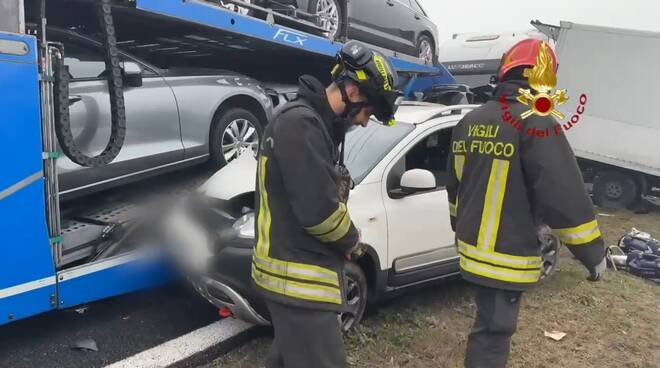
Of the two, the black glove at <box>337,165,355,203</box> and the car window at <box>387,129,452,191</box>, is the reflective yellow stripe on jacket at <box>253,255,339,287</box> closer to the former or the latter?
the black glove at <box>337,165,355,203</box>

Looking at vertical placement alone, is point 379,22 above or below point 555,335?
above

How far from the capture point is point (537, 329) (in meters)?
3.98

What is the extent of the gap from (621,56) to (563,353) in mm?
6313

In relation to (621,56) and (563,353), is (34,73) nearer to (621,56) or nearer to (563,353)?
(563,353)


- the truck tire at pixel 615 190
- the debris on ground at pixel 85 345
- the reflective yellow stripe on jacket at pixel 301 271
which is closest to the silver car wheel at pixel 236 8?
the debris on ground at pixel 85 345

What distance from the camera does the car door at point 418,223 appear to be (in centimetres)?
382

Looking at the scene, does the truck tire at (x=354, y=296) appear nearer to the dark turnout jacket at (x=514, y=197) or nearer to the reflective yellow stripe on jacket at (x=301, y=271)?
the dark turnout jacket at (x=514, y=197)

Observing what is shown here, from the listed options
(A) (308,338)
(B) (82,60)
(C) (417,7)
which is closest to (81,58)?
(B) (82,60)

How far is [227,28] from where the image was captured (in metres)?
4.26

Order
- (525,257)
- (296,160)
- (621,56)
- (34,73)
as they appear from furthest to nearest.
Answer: (621,56) < (34,73) < (525,257) < (296,160)

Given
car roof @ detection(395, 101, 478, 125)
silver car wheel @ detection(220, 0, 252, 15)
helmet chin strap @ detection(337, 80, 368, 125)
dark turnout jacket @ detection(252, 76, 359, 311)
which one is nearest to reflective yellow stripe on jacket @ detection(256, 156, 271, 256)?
dark turnout jacket @ detection(252, 76, 359, 311)

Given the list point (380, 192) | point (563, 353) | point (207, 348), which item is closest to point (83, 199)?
point (207, 348)

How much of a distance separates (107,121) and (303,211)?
2520mm

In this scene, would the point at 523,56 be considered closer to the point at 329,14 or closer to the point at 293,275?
the point at 293,275
